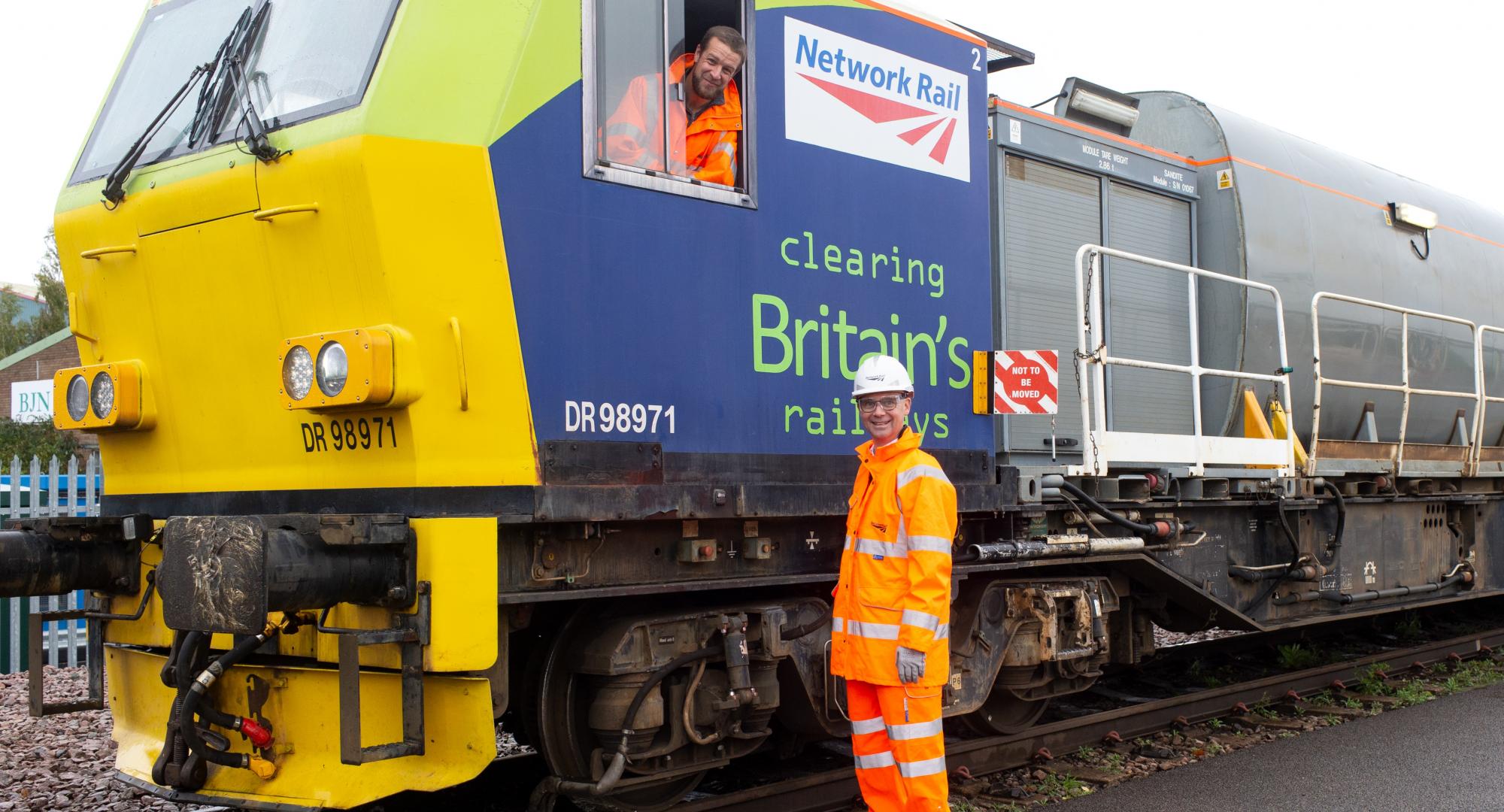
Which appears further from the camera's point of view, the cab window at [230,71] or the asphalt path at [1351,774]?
the asphalt path at [1351,774]

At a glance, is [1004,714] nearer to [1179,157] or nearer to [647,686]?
[647,686]

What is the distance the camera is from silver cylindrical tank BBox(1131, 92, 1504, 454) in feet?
25.8

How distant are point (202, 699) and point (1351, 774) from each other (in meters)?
5.18

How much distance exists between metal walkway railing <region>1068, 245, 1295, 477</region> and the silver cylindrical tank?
0.35 m

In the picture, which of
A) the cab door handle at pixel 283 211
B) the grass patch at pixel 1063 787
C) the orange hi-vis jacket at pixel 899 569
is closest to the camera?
the cab door handle at pixel 283 211

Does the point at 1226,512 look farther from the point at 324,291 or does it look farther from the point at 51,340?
the point at 51,340

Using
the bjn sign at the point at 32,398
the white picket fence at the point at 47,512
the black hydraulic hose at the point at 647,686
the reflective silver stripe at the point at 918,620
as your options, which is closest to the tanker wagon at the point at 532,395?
the black hydraulic hose at the point at 647,686

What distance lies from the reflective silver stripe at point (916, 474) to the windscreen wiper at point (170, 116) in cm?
289

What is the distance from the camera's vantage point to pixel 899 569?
4.32 m

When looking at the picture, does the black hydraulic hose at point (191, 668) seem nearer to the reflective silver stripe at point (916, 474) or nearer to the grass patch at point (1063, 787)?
the reflective silver stripe at point (916, 474)

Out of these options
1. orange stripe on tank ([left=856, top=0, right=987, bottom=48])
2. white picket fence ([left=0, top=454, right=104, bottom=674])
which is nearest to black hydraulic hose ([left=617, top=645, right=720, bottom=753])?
orange stripe on tank ([left=856, top=0, right=987, bottom=48])

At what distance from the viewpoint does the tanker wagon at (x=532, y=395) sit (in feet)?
12.6

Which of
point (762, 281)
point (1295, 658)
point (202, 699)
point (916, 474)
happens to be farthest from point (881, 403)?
point (1295, 658)

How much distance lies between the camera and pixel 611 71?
423cm
